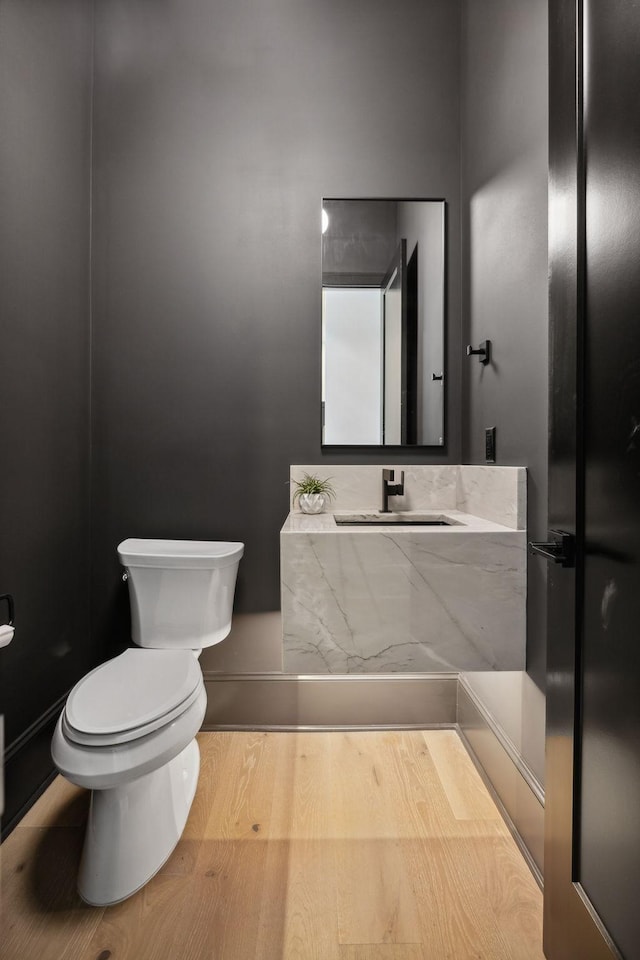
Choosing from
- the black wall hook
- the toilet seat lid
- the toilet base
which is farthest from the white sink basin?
the toilet base

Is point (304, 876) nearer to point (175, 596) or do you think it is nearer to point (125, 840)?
point (125, 840)

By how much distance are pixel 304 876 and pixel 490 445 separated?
1.33m

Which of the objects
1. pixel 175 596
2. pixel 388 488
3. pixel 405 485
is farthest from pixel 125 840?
pixel 405 485

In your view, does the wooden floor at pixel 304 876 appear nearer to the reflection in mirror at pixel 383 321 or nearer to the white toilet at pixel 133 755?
the white toilet at pixel 133 755

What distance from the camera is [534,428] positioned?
1336 mm

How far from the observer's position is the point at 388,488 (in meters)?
1.88

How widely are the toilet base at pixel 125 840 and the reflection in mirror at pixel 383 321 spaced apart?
1.29 m

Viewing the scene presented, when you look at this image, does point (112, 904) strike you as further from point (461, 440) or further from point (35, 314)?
point (461, 440)

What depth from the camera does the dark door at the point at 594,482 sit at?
76 centimetres

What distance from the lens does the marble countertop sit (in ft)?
4.45

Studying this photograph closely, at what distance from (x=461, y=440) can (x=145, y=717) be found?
1.45 m

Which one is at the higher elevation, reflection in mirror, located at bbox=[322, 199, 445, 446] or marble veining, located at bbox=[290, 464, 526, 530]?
reflection in mirror, located at bbox=[322, 199, 445, 446]

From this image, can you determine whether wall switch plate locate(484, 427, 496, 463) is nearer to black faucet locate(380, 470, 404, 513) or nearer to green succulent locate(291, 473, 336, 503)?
black faucet locate(380, 470, 404, 513)

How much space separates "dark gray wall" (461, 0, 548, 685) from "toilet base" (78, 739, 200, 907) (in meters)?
1.06
